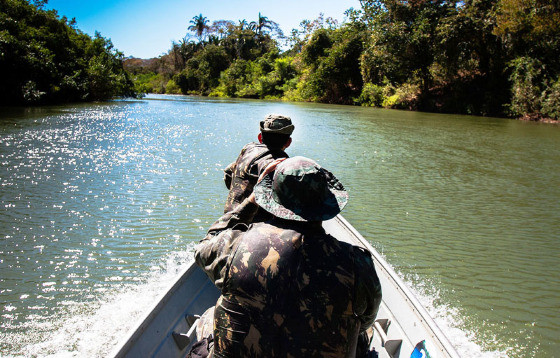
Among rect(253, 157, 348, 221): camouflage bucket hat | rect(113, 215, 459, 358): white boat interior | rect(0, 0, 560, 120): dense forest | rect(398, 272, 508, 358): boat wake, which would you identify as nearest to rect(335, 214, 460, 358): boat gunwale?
rect(113, 215, 459, 358): white boat interior

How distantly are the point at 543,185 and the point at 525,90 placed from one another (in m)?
15.0

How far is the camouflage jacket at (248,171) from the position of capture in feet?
9.31

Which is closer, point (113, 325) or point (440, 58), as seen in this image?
point (113, 325)

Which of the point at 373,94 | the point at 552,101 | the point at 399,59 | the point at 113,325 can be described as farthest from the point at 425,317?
the point at 373,94

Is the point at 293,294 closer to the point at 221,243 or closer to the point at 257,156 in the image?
the point at 221,243

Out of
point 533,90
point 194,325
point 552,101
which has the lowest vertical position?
point 194,325

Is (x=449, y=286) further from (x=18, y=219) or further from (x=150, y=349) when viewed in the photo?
(x=18, y=219)

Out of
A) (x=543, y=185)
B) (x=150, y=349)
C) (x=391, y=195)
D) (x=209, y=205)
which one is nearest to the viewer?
(x=150, y=349)

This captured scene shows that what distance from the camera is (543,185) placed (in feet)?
25.4

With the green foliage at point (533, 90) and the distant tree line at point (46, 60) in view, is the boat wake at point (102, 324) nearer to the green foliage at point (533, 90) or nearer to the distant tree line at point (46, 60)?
the distant tree line at point (46, 60)

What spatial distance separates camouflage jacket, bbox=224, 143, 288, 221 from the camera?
284 cm

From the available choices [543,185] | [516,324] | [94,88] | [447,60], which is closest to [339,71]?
[447,60]

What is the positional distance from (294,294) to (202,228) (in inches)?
166

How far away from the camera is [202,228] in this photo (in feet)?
17.7
